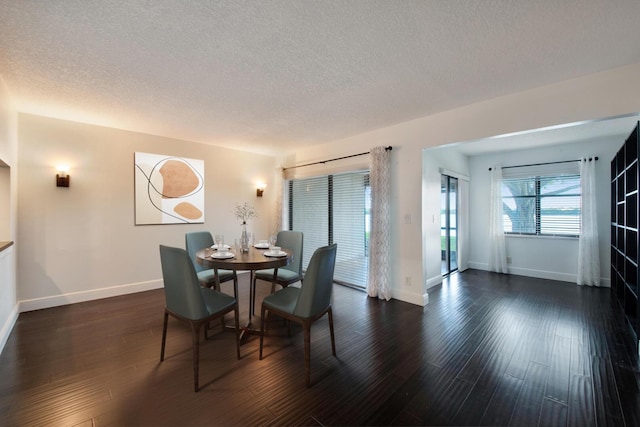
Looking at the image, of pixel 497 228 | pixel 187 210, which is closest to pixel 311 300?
pixel 187 210

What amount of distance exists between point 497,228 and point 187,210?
6247mm

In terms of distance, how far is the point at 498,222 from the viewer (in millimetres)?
A: 5332

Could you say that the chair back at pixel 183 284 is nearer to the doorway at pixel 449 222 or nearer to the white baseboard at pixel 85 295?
the white baseboard at pixel 85 295

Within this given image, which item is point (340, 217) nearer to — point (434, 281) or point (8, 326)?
point (434, 281)

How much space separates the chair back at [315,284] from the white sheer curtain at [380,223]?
181 centimetres

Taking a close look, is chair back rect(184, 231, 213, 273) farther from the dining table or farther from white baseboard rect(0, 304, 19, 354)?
white baseboard rect(0, 304, 19, 354)

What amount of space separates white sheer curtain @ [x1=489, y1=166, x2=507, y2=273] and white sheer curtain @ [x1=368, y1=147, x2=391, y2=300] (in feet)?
10.3

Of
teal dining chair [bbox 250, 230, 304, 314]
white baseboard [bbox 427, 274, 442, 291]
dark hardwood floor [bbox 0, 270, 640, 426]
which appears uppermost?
teal dining chair [bbox 250, 230, 304, 314]

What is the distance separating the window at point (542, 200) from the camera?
4.71 meters

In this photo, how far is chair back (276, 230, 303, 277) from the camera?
3387 mm

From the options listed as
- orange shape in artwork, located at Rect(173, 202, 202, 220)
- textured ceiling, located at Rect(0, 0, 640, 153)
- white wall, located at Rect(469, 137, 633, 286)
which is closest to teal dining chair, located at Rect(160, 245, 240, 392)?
textured ceiling, located at Rect(0, 0, 640, 153)

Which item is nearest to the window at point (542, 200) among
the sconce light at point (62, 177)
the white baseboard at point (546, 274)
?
the white baseboard at point (546, 274)

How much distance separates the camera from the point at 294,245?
3.49 meters

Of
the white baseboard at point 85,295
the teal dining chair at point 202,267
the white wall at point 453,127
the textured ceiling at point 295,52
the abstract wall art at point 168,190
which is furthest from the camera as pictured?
the abstract wall art at point 168,190
